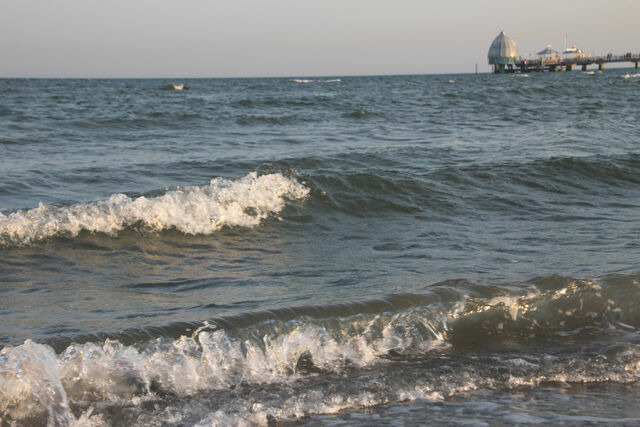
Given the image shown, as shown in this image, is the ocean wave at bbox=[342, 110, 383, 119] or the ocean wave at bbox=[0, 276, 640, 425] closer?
the ocean wave at bbox=[0, 276, 640, 425]


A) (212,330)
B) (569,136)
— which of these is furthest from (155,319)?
(569,136)

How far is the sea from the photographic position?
3.13 metres

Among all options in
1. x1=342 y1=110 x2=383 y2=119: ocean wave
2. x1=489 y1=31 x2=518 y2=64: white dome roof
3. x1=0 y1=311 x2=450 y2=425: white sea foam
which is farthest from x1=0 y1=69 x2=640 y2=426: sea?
x1=489 y1=31 x2=518 y2=64: white dome roof

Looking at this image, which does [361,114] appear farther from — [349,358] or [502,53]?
[502,53]

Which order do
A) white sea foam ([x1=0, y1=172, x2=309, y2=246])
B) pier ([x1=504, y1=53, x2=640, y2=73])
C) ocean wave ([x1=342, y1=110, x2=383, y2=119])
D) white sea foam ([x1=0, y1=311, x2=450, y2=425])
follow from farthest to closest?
pier ([x1=504, y1=53, x2=640, y2=73]) < ocean wave ([x1=342, y1=110, x2=383, y2=119]) < white sea foam ([x1=0, y1=172, x2=309, y2=246]) < white sea foam ([x1=0, y1=311, x2=450, y2=425])

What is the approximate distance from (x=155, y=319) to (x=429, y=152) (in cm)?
885

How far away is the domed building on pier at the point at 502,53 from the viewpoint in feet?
310

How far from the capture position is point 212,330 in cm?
376

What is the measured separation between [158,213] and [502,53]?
9546 cm

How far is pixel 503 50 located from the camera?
94.5 m

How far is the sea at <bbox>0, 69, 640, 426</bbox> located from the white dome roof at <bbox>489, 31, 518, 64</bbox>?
88.8 m

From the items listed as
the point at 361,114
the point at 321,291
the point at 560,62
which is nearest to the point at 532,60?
the point at 560,62

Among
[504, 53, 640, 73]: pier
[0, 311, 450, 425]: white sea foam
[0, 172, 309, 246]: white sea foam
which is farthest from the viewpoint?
[504, 53, 640, 73]: pier

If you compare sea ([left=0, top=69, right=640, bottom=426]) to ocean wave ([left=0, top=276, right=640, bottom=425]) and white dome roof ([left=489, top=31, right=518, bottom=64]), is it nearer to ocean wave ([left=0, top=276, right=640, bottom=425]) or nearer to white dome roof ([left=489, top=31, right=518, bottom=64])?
ocean wave ([left=0, top=276, right=640, bottom=425])
